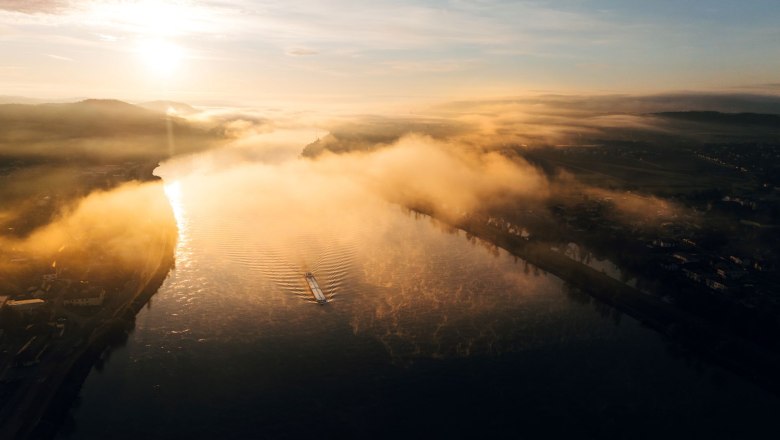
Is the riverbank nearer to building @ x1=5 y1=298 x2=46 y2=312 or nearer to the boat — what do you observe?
the boat

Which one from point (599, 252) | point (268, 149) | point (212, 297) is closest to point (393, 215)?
point (599, 252)

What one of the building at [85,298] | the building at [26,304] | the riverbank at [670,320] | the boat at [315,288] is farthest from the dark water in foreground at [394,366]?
the building at [26,304]

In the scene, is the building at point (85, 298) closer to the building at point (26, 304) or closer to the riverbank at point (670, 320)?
the building at point (26, 304)

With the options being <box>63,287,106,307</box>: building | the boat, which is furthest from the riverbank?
<box>63,287,106,307</box>: building

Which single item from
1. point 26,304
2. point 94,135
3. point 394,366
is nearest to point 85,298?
point 26,304

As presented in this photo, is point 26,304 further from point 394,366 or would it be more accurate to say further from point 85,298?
point 394,366

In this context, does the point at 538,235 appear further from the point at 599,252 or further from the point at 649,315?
the point at 649,315
